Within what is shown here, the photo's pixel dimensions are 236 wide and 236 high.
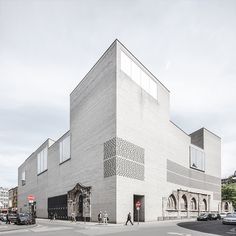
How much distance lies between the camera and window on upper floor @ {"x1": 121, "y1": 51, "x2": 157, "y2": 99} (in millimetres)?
48594

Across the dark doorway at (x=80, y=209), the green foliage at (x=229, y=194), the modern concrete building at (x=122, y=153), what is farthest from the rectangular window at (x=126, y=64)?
the green foliage at (x=229, y=194)

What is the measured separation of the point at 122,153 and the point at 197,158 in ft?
120

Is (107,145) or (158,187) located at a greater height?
(107,145)

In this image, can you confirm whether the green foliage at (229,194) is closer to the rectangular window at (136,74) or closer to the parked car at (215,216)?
the parked car at (215,216)

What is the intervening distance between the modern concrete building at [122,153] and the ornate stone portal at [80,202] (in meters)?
0.14

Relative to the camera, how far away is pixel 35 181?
99375 mm

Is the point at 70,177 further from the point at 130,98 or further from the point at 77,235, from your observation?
the point at 77,235

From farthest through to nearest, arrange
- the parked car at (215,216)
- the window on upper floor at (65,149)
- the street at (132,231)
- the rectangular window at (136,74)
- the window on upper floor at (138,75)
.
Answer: the window on upper floor at (65,149) < the parked car at (215,216) < the rectangular window at (136,74) < the window on upper floor at (138,75) < the street at (132,231)

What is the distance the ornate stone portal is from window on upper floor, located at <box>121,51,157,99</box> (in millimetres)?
16607

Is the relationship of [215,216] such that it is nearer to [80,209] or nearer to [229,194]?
[80,209]

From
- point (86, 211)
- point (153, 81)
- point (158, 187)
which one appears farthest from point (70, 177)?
point (153, 81)

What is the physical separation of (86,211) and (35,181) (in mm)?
51413

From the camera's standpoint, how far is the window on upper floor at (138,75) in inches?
Result: 1913

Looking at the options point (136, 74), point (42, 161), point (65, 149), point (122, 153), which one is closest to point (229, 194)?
point (42, 161)
